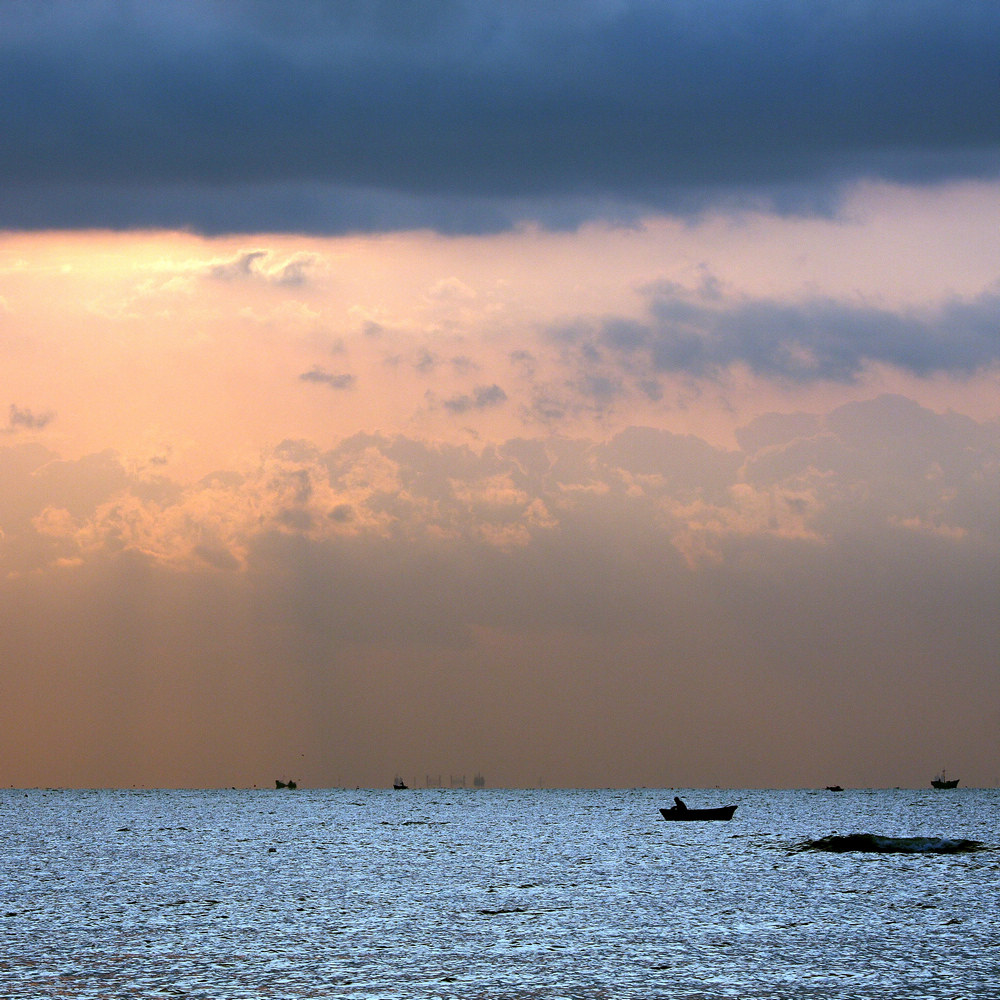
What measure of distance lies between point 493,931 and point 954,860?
26.1 meters

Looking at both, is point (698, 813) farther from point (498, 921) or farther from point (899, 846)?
point (498, 921)

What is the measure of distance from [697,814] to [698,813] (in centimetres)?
54

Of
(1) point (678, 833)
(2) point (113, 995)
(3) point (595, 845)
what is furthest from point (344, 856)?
(2) point (113, 995)

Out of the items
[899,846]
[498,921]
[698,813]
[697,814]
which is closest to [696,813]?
[698,813]

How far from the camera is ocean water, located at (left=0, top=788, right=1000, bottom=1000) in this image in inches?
1010

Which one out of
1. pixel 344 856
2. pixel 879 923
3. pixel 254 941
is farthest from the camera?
pixel 344 856

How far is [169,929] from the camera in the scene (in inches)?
1319

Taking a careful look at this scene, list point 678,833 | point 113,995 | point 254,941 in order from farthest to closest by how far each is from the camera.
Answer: point 678,833 < point 254,941 < point 113,995

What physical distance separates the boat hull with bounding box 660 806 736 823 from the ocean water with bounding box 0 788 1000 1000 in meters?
22.2

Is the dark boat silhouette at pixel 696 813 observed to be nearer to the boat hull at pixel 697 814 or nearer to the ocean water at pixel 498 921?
the boat hull at pixel 697 814

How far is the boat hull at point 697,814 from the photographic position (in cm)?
8694

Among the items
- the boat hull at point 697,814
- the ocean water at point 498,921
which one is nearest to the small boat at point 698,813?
the boat hull at point 697,814

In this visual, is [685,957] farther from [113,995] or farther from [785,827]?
[785,827]

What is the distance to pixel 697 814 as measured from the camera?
88.8 meters
